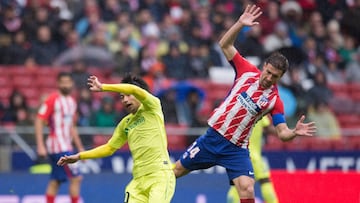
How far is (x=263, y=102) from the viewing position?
10672mm

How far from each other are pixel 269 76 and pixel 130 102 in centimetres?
148

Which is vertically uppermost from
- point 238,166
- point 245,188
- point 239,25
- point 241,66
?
point 239,25

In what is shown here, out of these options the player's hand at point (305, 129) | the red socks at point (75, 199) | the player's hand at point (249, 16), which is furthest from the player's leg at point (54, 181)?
the player's hand at point (305, 129)

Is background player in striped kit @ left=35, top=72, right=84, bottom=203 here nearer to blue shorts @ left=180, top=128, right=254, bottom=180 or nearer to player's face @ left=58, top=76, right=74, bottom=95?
player's face @ left=58, top=76, right=74, bottom=95

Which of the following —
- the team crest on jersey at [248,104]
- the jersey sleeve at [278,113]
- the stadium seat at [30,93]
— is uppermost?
the team crest on jersey at [248,104]

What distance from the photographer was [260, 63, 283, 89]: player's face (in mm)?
10430

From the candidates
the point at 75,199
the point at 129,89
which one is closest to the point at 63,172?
the point at 75,199

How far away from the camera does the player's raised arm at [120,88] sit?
367 inches

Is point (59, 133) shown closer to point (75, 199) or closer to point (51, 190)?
point (51, 190)

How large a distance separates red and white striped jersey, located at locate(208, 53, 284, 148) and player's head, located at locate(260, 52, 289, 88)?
0.12 meters

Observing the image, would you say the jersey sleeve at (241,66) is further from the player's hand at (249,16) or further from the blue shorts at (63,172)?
the blue shorts at (63,172)

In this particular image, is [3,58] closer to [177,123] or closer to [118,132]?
[177,123]

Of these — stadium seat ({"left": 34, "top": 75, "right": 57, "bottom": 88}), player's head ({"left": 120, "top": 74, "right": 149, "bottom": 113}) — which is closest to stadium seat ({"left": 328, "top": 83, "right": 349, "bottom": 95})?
stadium seat ({"left": 34, "top": 75, "right": 57, "bottom": 88})

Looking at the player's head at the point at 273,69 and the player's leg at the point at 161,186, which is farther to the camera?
the player's head at the point at 273,69
